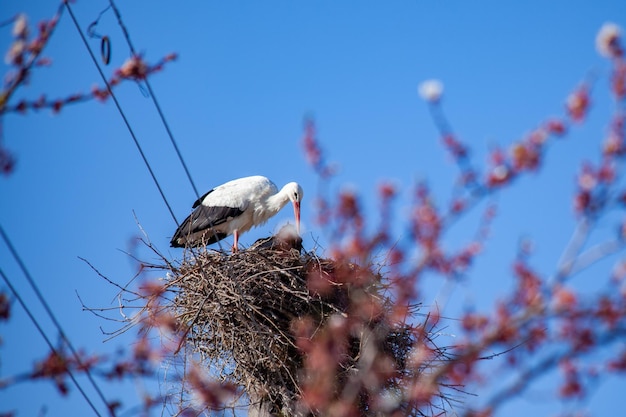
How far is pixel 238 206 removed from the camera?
10.5 meters

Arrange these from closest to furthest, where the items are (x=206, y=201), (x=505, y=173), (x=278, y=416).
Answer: (x=505, y=173), (x=278, y=416), (x=206, y=201)

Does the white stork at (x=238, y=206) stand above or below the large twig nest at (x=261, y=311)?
above

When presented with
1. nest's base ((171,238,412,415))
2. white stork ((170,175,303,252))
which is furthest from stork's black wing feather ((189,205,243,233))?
nest's base ((171,238,412,415))

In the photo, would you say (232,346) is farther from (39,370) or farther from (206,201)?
(206,201)

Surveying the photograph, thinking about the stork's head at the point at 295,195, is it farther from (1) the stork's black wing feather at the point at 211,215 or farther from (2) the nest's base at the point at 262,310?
(2) the nest's base at the point at 262,310

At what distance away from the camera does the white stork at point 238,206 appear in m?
10.3

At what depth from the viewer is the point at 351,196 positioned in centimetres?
404

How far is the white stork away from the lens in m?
10.3

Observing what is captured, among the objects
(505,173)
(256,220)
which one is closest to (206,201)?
(256,220)

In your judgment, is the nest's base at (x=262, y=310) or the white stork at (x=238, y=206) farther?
the white stork at (x=238, y=206)

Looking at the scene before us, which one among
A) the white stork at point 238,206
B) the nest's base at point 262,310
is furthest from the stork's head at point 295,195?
the nest's base at point 262,310

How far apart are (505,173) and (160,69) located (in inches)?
66.0

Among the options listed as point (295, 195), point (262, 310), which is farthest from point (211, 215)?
point (262, 310)

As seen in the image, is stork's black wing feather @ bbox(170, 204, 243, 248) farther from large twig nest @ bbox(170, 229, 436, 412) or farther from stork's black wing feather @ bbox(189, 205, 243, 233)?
large twig nest @ bbox(170, 229, 436, 412)
